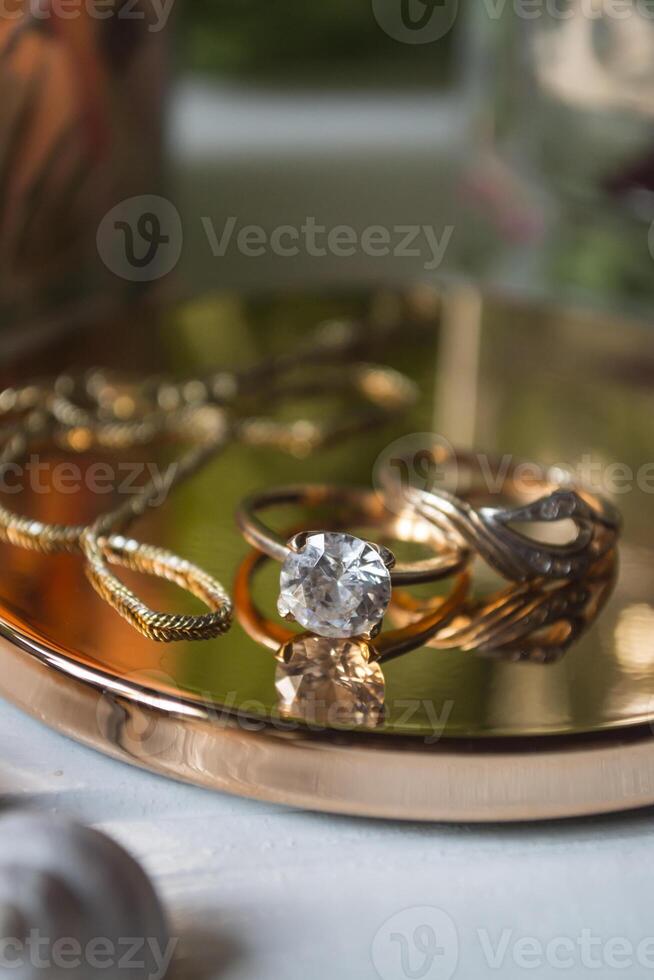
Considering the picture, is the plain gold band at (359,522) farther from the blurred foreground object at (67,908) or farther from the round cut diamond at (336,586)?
the blurred foreground object at (67,908)

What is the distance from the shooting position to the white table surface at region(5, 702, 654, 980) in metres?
0.29

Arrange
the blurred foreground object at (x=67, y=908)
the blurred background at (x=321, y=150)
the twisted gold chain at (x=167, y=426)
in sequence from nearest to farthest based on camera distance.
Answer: the blurred foreground object at (x=67, y=908) → the twisted gold chain at (x=167, y=426) → the blurred background at (x=321, y=150)

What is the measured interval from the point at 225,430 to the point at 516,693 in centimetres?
19

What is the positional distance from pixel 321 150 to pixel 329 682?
0.62 metres

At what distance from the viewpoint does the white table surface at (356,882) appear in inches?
11.5

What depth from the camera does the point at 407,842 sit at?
1.06 feet

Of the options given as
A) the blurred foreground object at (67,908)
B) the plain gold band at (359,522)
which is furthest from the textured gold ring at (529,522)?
the blurred foreground object at (67,908)

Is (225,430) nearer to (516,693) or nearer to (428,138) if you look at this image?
(516,693)

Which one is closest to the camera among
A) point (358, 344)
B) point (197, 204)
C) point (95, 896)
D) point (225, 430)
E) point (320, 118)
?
point (95, 896)

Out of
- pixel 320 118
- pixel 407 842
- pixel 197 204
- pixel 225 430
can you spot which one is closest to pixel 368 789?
pixel 407 842

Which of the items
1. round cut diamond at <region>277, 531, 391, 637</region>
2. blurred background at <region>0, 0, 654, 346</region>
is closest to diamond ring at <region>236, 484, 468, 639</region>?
round cut diamond at <region>277, 531, 391, 637</region>

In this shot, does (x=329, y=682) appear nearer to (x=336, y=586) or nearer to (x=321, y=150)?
(x=336, y=586)

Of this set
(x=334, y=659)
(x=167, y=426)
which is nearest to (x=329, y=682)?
(x=334, y=659)

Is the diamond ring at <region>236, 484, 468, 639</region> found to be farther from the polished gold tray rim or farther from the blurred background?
the blurred background
